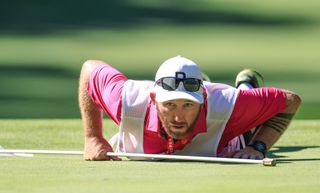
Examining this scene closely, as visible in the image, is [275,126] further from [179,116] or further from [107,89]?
[107,89]

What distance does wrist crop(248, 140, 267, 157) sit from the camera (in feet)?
22.5

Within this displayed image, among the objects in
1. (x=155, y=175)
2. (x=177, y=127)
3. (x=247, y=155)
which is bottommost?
(x=155, y=175)

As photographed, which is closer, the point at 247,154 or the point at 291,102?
the point at 247,154

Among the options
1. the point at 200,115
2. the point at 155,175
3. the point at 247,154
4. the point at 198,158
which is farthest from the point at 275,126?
the point at 155,175

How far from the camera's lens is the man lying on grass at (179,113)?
6.39 metres

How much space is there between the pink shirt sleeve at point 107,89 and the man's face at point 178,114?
36 centimetres

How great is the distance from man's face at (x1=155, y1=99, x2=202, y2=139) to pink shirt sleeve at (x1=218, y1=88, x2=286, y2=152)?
0.44 metres

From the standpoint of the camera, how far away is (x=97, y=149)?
669 centimetres

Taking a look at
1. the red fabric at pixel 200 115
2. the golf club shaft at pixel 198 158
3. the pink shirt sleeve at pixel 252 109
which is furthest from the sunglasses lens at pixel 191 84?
the pink shirt sleeve at pixel 252 109

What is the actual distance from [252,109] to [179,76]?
2.14 ft

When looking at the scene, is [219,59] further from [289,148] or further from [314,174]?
[314,174]

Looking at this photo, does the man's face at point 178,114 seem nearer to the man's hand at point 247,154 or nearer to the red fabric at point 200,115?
the red fabric at point 200,115

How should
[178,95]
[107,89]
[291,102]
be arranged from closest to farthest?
1. [178,95]
2. [107,89]
3. [291,102]

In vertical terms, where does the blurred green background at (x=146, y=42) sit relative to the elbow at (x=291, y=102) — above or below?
above
